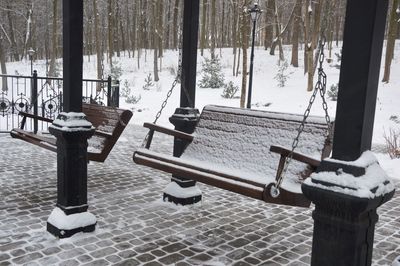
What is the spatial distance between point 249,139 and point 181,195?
1.16m

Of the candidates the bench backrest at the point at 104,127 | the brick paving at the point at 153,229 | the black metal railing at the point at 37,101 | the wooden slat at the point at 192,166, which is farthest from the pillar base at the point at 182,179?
the black metal railing at the point at 37,101

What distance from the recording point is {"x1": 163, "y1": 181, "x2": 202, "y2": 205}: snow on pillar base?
4.93 metres

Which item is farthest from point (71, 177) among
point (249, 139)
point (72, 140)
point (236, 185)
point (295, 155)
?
point (295, 155)

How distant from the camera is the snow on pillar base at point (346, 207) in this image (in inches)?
86.1

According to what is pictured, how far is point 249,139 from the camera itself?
4359 mm

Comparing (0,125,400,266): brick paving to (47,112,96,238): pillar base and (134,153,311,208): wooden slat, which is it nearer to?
(47,112,96,238): pillar base

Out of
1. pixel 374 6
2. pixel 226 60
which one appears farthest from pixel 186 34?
pixel 226 60

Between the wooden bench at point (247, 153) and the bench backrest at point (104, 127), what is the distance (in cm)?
69

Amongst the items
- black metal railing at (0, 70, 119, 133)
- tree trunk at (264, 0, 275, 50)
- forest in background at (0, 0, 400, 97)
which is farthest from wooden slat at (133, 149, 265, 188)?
tree trunk at (264, 0, 275, 50)

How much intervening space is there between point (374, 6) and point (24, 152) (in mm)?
7130

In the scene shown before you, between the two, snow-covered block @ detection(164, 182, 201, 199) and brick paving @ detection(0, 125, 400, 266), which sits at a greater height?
snow-covered block @ detection(164, 182, 201, 199)

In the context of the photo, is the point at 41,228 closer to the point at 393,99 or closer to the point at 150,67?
the point at 393,99

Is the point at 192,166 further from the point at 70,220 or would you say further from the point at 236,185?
the point at 70,220

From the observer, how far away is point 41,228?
4059 millimetres
